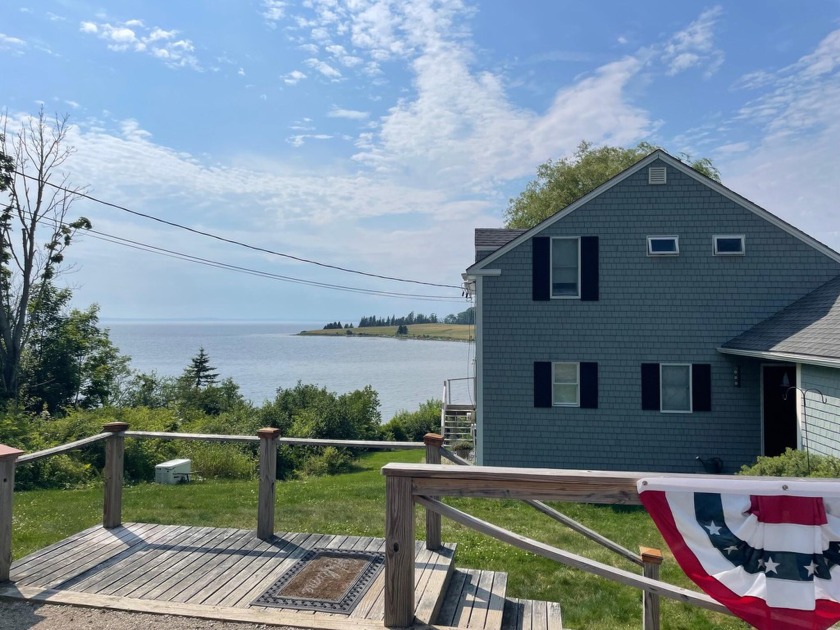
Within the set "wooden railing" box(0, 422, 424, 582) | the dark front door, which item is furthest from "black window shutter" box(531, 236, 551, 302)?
"wooden railing" box(0, 422, 424, 582)

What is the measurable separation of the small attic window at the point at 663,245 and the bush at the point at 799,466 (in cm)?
516

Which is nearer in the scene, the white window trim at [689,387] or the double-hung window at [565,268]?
the white window trim at [689,387]

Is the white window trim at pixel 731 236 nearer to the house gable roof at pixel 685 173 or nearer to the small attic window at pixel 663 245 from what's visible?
the house gable roof at pixel 685 173

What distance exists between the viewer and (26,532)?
6.82 metres

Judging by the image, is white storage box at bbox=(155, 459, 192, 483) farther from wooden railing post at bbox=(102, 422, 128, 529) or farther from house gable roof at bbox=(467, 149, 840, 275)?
house gable roof at bbox=(467, 149, 840, 275)

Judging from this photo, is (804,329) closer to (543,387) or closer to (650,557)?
(543,387)

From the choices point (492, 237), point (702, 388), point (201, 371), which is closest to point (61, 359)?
point (492, 237)

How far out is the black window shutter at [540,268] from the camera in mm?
13297

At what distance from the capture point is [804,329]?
1084cm

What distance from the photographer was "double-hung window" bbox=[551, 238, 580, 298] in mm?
13312

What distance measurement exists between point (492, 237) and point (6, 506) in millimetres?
12565

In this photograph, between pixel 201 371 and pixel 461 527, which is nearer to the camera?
pixel 461 527

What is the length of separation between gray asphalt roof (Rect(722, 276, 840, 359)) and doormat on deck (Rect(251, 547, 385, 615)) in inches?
310

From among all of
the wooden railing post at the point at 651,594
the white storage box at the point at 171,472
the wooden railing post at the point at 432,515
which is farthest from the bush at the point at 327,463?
the wooden railing post at the point at 651,594
